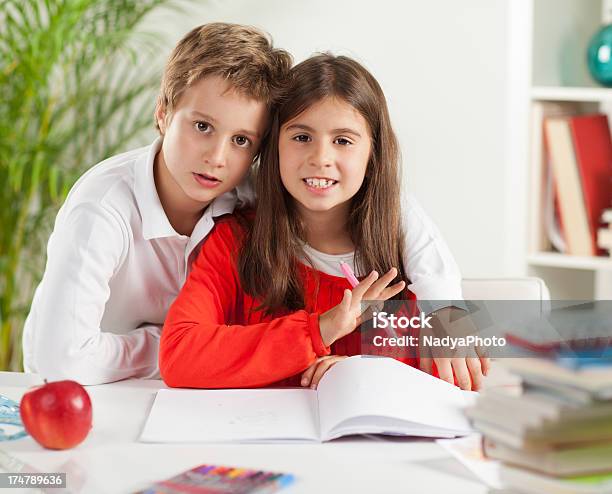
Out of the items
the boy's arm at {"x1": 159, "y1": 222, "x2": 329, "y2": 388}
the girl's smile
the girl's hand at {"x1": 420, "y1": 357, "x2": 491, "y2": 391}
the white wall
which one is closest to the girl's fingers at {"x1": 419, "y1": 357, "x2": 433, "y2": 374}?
the girl's hand at {"x1": 420, "y1": 357, "x2": 491, "y2": 391}

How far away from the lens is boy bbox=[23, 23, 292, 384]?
1.35 m

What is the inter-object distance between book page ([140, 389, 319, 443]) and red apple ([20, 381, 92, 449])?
0.08 m

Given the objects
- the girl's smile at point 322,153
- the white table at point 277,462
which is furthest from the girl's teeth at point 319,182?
the white table at point 277,462

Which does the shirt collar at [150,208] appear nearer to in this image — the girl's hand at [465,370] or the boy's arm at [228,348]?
the boy's arm at [228,348]

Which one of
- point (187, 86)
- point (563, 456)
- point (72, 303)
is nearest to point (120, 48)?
point (187, 86)

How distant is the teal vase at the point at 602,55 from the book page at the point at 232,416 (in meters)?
1.51

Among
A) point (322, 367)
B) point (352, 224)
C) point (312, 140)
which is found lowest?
point (322, 367)

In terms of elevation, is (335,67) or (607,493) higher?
(335,67)

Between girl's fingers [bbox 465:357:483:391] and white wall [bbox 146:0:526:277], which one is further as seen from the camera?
white wall [bbox 146:0:526:277]

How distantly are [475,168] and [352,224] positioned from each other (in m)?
1.20

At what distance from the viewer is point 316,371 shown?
4.13 ft

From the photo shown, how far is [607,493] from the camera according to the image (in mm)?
700

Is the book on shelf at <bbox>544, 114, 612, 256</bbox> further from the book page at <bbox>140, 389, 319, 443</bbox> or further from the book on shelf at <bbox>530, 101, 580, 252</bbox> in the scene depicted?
the book page at <bbox>140, 389, 319, 443</bbox>

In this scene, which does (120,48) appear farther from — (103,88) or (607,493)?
(607,493)
